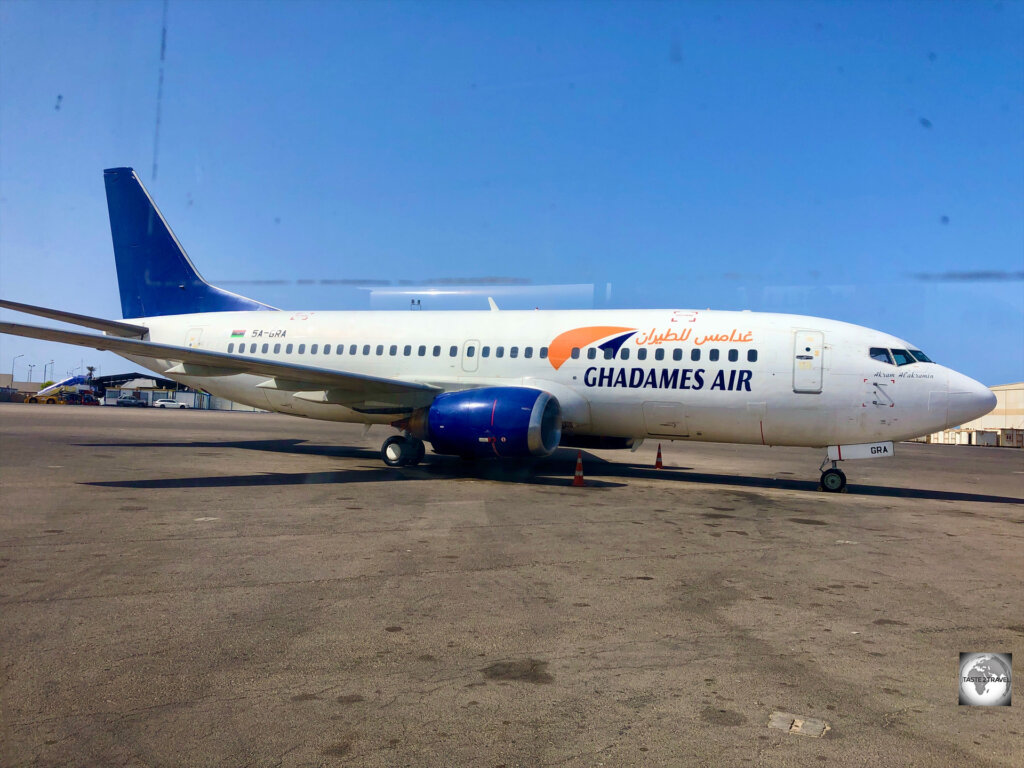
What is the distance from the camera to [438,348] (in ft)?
56.7

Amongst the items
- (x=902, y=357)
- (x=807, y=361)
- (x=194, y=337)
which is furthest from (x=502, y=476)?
(x=194, y=337)

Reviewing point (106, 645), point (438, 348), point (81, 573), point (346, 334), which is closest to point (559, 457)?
point (438, 348)

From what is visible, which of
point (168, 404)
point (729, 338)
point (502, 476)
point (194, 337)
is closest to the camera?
point (729, 338)

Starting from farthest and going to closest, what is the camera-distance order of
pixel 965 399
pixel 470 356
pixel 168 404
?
pixel 168 404, pixel 470 356, pixel 965 399

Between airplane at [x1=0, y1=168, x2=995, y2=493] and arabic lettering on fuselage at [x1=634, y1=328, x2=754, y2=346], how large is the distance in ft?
0.11

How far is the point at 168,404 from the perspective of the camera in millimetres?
68438

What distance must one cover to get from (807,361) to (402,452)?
28.5 ft

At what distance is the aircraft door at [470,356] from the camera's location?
1673 cm

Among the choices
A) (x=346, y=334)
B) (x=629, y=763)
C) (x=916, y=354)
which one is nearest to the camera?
(x=629, y=763)

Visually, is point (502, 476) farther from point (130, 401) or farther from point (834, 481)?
point (130, 401)

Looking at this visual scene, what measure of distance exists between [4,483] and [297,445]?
10.3m

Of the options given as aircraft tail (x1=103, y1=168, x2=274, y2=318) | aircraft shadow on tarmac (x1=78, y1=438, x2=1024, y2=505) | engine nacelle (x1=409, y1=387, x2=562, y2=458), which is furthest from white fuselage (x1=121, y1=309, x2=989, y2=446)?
aircraft tail (x1=103, y1=168, x2=274, y2=318)

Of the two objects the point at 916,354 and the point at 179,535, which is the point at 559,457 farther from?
the point at 179,535

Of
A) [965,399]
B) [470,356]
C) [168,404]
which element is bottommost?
[168,404]
